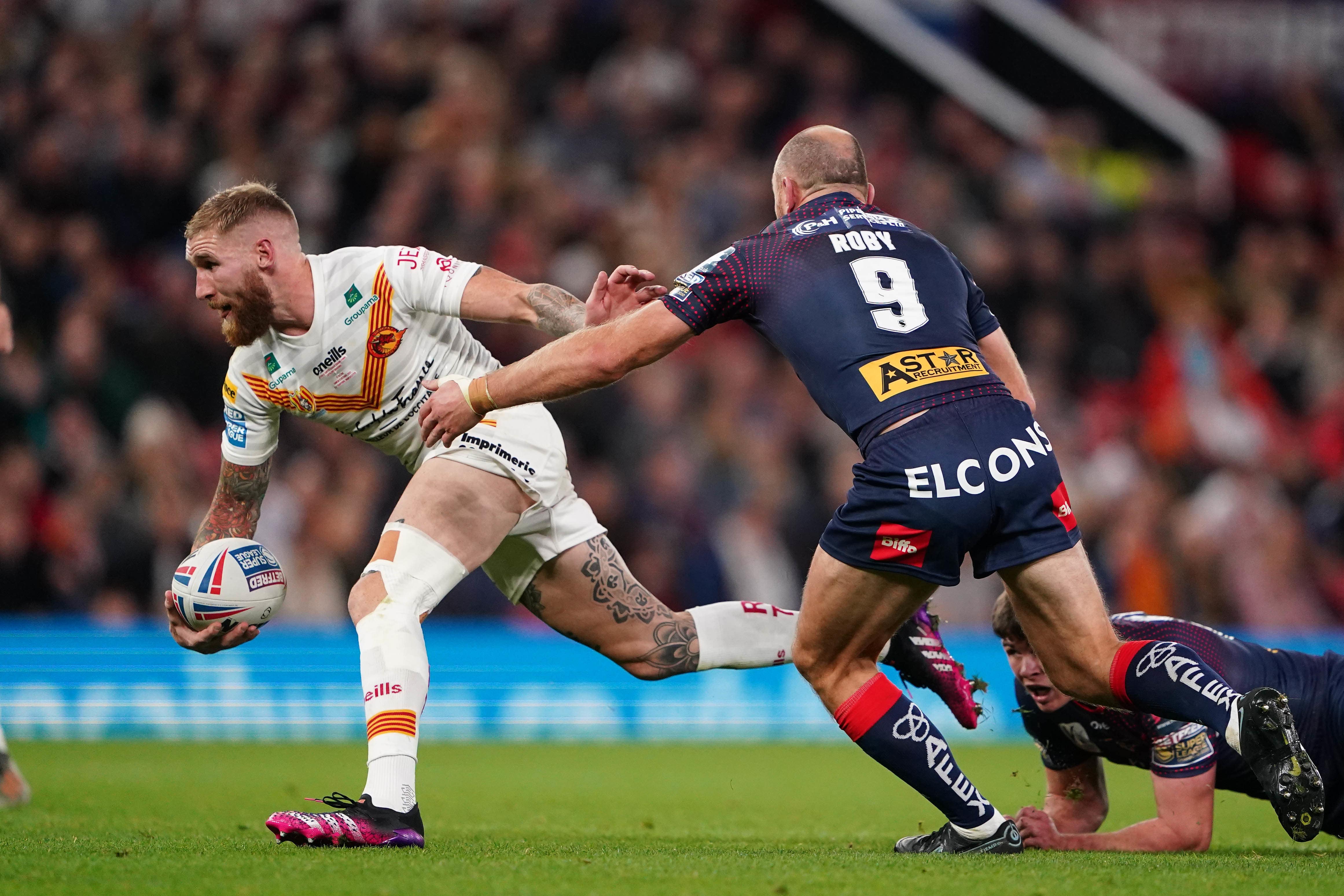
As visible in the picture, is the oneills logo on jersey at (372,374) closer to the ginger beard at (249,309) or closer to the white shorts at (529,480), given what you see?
the ginger beard at (249,309)

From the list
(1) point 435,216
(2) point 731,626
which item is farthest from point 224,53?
(2) point 731,626

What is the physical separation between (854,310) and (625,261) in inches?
362

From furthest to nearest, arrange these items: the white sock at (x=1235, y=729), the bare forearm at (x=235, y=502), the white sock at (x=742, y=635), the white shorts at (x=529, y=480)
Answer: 1. the white sock at (x=742, y=635)
2. the bare forearm at (x=235, y=502)
3. the white shorts at (x=529, y=480)
4. the white sock at (x=1235, y=729)

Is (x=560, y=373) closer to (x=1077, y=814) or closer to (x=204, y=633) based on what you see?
(x=204, y=633)

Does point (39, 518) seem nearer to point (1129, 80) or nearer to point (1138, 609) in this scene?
point (1138, 609)

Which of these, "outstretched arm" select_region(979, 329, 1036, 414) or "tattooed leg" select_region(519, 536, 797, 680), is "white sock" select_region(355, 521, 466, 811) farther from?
"outstretched arm" select_region(979, 329, 1036, 414)

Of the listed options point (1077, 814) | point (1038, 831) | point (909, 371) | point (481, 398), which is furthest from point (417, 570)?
point (1077, 814)

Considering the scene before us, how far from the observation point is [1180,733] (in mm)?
5520

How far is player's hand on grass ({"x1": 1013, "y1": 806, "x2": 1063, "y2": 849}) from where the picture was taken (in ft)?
18.7

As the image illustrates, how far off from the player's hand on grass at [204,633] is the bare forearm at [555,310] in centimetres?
157

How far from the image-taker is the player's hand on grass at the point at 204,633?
234 inches

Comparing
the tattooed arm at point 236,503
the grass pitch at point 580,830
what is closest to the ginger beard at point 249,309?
the tattooed arm at point 236,503

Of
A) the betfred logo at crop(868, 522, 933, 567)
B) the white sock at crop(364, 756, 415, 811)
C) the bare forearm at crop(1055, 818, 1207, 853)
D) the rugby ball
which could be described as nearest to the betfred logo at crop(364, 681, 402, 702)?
the white sock at crop(364, 756, 415, 811)

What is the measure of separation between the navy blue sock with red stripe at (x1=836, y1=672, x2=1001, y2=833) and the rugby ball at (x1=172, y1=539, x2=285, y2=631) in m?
2.24
